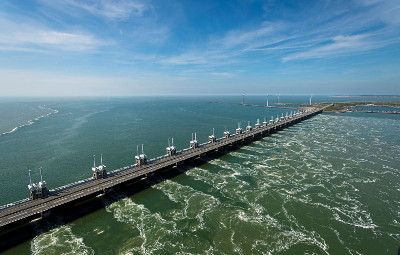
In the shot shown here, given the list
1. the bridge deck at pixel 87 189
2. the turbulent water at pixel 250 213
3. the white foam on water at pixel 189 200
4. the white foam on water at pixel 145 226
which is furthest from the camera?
the white foam on water at pixel 189 200

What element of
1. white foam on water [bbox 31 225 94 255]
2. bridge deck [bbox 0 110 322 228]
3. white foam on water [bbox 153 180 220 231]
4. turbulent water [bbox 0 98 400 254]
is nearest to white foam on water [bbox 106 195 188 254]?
Answer: turbulent water [bbox 0 98 400 254]

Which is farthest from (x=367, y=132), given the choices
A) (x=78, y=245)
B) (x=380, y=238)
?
(x=78, y=245)

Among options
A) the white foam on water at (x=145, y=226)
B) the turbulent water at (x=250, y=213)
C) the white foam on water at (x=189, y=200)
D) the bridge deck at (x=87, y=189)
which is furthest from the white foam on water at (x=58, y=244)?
the white foam on water at (x=189, y=200)

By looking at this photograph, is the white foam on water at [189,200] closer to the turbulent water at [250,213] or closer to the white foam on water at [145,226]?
the turbulent water at [250,213]

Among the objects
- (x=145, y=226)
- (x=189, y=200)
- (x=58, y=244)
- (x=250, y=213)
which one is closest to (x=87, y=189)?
(x=58, y=244)

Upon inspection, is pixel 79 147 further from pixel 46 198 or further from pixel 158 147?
pixel 46 198

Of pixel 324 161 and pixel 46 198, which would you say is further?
pixel 324 161

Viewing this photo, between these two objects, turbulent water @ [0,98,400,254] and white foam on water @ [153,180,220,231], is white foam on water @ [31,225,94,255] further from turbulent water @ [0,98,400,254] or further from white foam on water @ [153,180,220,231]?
white foam on water @ [153,180,220,231]

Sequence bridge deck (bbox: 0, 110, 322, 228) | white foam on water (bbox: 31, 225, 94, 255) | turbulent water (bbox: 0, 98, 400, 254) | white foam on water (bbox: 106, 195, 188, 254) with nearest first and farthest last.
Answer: white foam on water (bbox: 31, 225, 94, 255), white foam on water (bbox: 106, 195, 188, 254), turbulent water (bbox: 0, 98, 400, 254), bridge deck (bbox: 0, 110, 322, 228)
